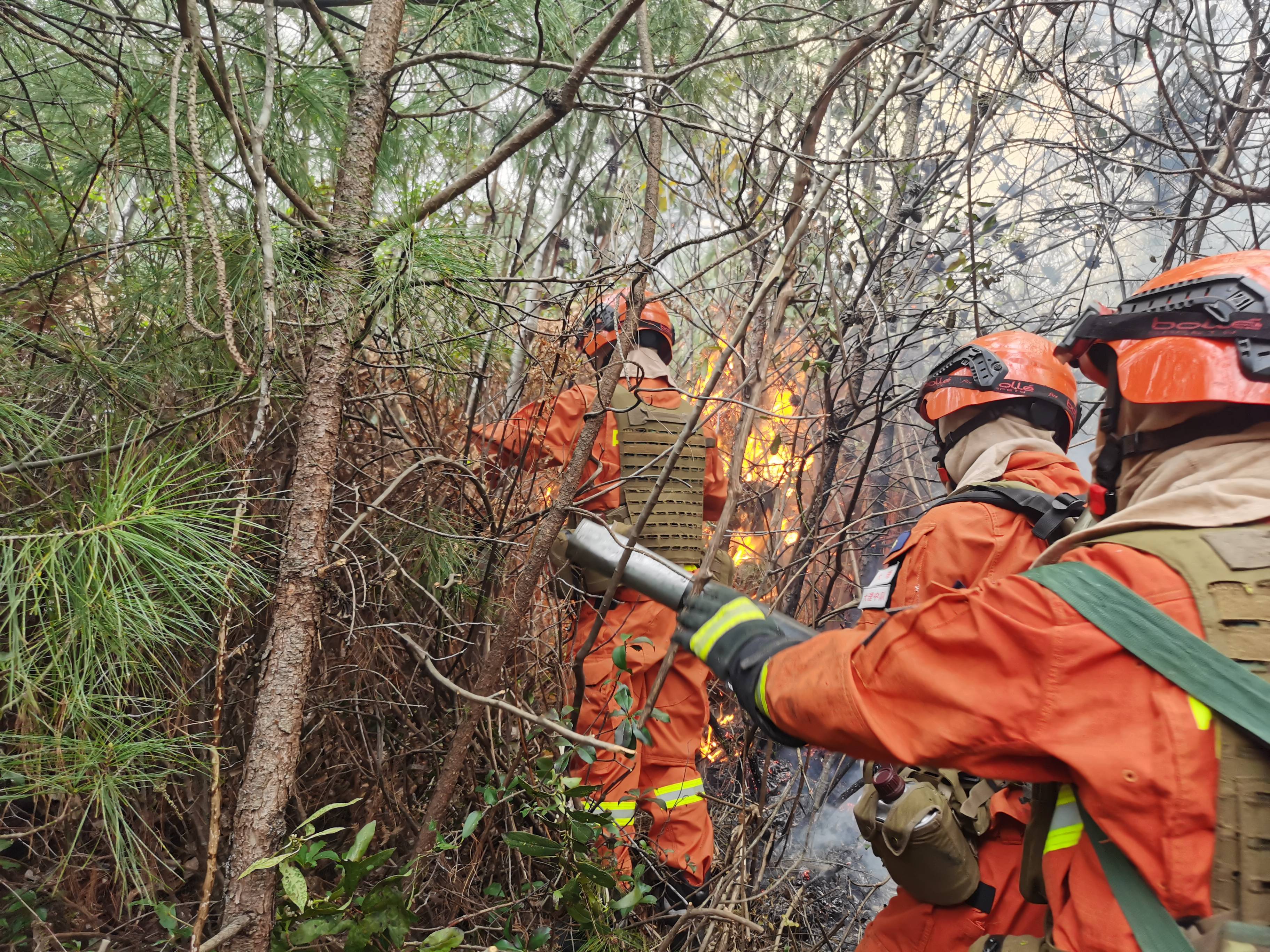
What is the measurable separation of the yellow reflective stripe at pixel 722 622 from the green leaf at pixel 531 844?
0.58 metres

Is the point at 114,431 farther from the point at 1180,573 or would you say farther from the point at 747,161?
the point at 1180,573

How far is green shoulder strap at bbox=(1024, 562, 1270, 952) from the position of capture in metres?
1.08

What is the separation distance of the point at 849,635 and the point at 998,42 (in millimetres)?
5026

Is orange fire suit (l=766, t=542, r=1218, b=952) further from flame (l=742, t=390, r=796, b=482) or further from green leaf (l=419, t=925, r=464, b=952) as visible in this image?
flame (l=742, t=390, r=796, b=482)

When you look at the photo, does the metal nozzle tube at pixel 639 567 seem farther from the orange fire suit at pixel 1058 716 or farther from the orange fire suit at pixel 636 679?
the orange fire suit at pixel 636 679

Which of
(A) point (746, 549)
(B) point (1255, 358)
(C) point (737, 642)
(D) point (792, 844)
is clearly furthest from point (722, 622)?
(D) point (792, 844)

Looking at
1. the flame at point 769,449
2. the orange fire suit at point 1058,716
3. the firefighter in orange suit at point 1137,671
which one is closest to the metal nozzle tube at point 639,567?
the firefighter in orange suit at point 1137,671

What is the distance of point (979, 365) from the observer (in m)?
2.59

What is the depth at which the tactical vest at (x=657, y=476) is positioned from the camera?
358 centimetres

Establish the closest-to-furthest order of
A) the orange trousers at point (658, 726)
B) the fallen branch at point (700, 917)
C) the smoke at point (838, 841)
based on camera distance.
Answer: the fallen branch at point (700, 917)
the orange trousers at point (658, 726)
the smoke at point (838, 841)

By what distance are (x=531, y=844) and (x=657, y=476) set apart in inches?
80.7

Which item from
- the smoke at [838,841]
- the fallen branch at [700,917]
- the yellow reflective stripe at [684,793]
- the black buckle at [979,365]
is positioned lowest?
the smoke at [838,841]

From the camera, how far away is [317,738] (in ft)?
7.57

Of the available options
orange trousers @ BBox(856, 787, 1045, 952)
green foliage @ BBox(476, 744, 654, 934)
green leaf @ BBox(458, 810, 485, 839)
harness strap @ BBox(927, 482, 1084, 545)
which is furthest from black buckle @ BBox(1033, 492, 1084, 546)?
green leaf @ BBox(458, 810, 485, 839)
